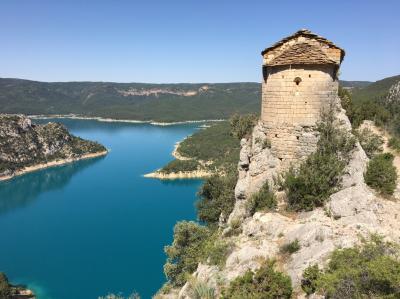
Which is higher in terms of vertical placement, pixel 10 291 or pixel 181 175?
pixel 10 291

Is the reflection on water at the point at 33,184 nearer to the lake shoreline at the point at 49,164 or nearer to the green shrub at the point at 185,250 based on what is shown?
the lake shoreline at the point at 49,164

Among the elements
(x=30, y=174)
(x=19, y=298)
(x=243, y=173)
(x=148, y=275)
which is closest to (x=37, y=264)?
(x=19, y=298)

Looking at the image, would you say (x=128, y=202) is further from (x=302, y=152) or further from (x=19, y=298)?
(x=302, y=152)

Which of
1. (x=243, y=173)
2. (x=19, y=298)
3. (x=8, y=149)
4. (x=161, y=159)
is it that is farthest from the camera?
(x=161, y=159)

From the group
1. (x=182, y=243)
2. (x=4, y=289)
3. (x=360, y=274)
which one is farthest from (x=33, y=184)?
(x=360, y=274)

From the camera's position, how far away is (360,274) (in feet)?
24.1

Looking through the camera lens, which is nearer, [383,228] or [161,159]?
[383,228]

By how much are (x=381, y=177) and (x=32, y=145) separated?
300ft

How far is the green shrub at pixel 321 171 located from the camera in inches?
438

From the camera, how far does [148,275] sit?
35.1 metres

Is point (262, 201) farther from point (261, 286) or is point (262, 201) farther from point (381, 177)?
point (261, 286)

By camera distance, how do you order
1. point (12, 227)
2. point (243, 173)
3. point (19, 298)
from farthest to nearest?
point (12, 227) < point (19, 298) < point (243, 173)

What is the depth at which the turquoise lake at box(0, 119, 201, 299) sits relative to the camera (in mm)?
35125

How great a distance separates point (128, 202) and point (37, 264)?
75.1ft
